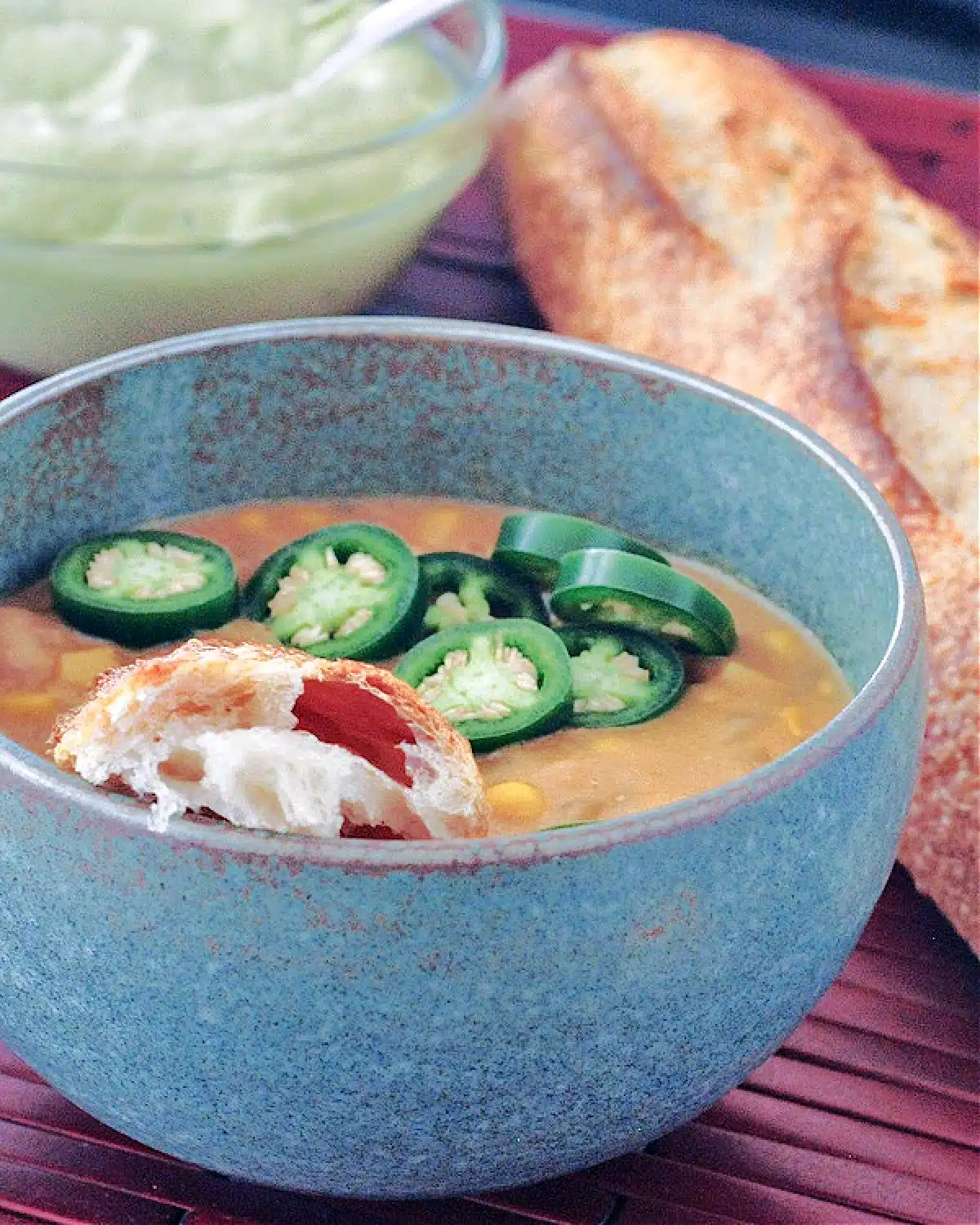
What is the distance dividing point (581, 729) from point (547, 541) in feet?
0.71

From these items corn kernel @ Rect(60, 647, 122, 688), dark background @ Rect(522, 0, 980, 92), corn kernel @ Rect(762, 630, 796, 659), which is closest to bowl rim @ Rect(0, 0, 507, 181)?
corn kernel @ Rect(60, 647, 122, 688)

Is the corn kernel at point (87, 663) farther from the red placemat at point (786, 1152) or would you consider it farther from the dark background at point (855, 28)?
the dark background at point (855, 28)

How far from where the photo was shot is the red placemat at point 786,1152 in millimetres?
1312

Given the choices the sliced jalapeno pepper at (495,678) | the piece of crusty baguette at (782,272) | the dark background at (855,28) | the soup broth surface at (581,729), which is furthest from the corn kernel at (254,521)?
the dark background at (855,28)

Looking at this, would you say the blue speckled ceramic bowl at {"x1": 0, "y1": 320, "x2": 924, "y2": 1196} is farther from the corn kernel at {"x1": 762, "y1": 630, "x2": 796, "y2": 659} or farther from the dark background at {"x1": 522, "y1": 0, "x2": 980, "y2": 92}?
the dark background at {"x1": 522, "y1": 0, "x2": 980, "y2": 92}

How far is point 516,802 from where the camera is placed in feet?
4.42

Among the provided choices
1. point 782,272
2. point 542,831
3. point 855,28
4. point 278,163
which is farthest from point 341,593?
point 855,28

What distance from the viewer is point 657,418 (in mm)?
1662

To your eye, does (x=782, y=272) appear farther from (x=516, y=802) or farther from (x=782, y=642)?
(x=516, y=802)

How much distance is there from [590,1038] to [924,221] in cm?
160

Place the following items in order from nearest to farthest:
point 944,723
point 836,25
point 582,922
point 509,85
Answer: point 582,922, point 944,723, point 509,85, point 836,25

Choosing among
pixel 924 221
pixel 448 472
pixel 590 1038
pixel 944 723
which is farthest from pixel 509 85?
pixel 590 1038

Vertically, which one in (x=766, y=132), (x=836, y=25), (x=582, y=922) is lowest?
(x=836, y=25)

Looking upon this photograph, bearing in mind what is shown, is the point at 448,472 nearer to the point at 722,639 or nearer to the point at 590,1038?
the point at 722,639
